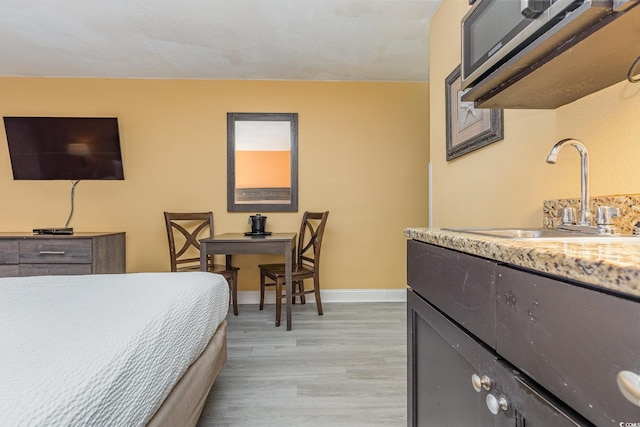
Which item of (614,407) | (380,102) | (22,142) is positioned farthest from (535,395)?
(22,142)

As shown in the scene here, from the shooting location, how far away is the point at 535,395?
526 millimetres

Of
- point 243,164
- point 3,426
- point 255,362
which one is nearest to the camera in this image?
point 3,426

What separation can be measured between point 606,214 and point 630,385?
75 cm

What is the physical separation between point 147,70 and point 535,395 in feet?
12.8

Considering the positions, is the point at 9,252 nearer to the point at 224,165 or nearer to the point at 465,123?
the point at 224,165

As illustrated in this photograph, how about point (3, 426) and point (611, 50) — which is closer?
point (3, 426)

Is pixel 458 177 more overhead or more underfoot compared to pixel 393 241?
more overhead

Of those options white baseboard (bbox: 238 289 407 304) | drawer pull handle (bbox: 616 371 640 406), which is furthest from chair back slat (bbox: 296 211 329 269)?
drawer pull handle (bbox: 616 371 640 406)

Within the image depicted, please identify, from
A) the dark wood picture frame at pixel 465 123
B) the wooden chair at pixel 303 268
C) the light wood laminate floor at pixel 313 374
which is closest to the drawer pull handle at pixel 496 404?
the light wood laminate floor at pixel 313 374

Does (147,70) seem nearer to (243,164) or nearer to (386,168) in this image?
(243,164)

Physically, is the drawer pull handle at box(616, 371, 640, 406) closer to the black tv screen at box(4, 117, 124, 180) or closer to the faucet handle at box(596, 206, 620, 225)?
the faucet handle at box(596, 206, 620, 225)

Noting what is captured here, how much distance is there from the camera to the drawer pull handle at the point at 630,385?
365mm

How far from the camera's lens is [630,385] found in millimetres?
372

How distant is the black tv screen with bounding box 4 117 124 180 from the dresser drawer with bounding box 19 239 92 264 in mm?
813
